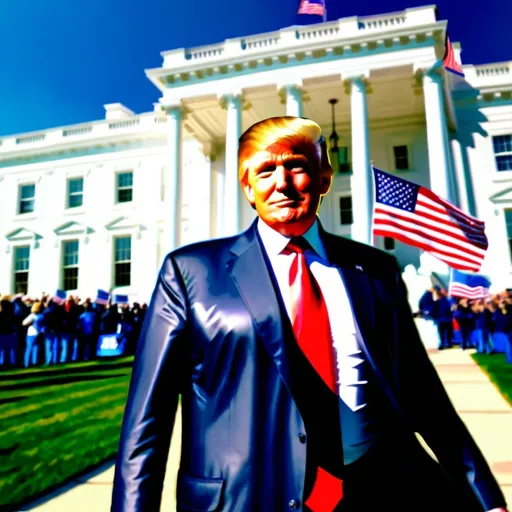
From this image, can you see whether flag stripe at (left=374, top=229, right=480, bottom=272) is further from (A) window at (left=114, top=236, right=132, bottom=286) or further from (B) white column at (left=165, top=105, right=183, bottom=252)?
(A) window at (left=114, top=236, right=132, bottom=286)

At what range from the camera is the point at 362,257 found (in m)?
1.72

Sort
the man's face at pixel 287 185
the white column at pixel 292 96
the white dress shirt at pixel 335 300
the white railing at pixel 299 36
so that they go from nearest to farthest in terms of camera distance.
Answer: the white dress shirt at pixel 335 300 → the man's face at pixel 287 185 → the white railing at pixel 299 36 → the white column at pixel 292 96

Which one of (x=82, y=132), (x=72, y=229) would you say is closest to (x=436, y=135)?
(x=72, y=229)

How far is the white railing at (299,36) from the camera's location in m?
20.0

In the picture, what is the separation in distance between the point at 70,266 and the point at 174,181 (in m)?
10.5

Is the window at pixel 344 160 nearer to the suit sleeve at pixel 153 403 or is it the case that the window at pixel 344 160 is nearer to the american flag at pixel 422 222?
the american flag at pixel 422 222

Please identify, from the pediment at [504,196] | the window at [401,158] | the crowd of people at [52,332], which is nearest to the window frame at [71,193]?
the crowd of people at [52,332]

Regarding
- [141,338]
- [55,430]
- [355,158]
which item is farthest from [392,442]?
[355,158]

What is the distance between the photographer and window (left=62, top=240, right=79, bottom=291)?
2866 centimetres

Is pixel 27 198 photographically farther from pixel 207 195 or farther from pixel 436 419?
pixel 436 419

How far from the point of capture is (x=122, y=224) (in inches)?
1091

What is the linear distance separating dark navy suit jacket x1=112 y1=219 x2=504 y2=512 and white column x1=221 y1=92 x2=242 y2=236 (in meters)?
19.1

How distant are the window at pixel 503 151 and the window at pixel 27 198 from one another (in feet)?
86.0

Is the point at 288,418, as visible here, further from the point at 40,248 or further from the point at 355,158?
the point at 40,248
